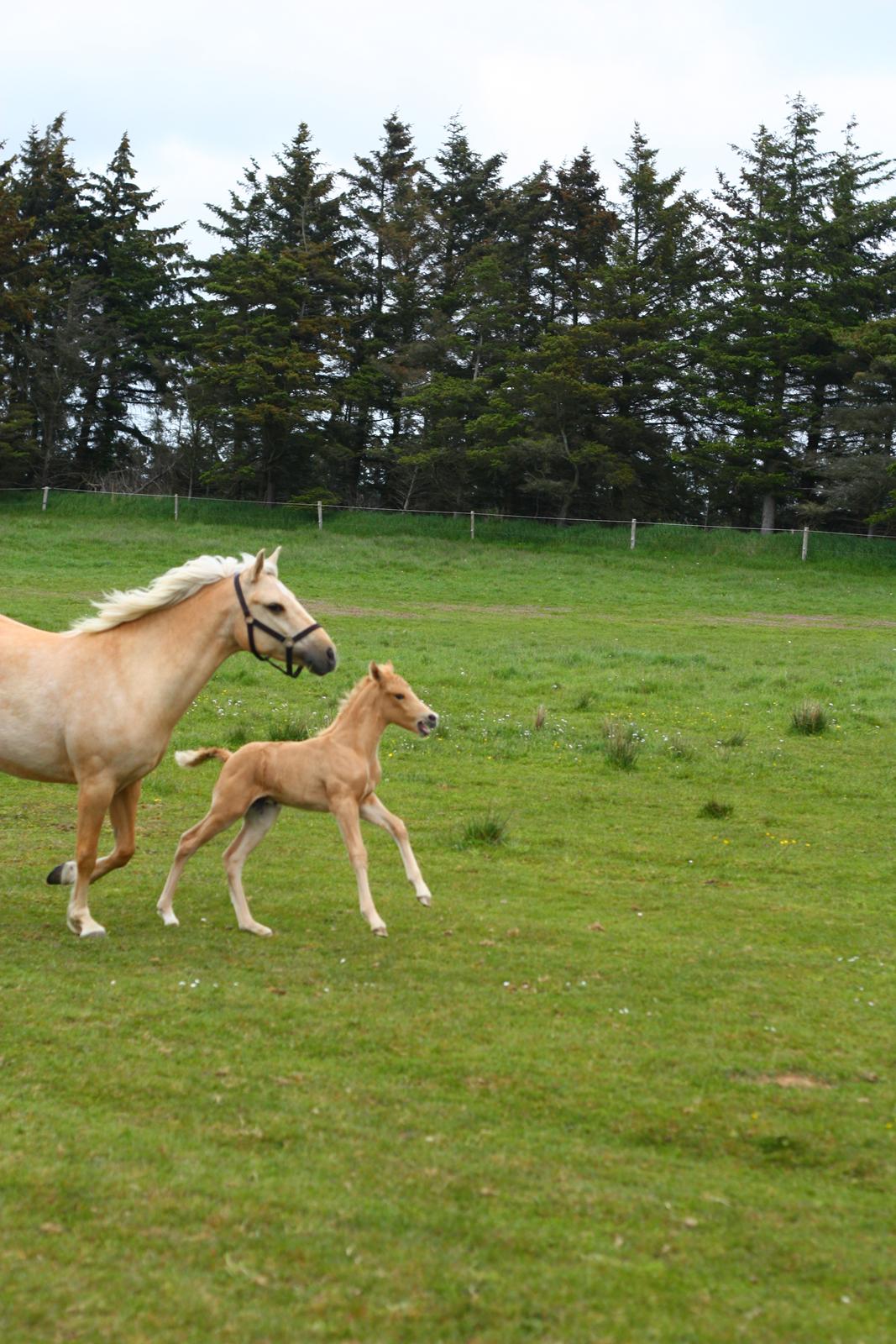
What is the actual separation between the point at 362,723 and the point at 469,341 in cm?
4097

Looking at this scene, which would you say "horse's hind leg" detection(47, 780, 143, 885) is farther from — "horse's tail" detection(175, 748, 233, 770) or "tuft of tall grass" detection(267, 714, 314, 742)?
"tuft of tall grass" detection(267, 714, 314, 742)

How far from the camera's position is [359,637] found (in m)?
23.6

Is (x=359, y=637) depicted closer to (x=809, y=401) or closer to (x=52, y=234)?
(x=809, y=401)

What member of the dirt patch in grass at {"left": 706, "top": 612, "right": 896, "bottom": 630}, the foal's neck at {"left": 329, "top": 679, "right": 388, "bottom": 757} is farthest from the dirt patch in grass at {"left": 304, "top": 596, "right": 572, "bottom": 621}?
the foal's neck at {"left": 329, "top": 679, "right": 388, "bottom": 757}

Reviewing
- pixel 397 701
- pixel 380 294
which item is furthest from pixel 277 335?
pixel 397 701

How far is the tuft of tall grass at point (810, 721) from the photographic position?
56.4ft

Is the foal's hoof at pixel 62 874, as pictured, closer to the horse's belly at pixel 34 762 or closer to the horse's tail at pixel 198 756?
the horse's belly at pixel 34 762

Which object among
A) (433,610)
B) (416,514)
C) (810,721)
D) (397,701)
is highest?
(416,514)

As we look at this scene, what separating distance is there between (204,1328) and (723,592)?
32.4m

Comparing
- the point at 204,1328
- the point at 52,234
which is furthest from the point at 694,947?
the point at 52,234

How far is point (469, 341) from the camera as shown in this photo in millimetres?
47906

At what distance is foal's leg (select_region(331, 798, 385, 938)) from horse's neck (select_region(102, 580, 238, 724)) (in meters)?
1.30

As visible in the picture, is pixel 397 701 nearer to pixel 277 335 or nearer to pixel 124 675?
pixel 124 675

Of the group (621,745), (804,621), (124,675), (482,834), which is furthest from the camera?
(804,621)
